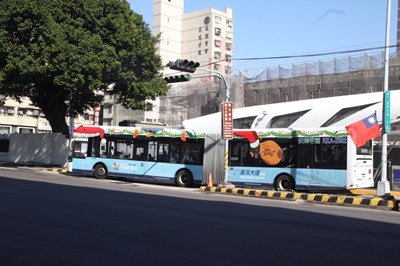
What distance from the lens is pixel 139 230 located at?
30.5 ft

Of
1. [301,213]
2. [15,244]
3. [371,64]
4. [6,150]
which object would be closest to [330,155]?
[301,213]

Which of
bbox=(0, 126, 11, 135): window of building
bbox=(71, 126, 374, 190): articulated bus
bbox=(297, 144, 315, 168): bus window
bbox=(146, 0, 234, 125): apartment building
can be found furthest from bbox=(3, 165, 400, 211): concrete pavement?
bbox=(146, 0, 234, 125): apartment building

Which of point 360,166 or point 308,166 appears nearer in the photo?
point 360,166

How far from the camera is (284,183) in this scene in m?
21.1

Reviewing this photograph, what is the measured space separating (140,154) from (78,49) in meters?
8.21

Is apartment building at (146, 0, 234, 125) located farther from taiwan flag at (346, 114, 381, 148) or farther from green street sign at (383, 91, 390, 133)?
green street sign at (383, 91, 390, 133)

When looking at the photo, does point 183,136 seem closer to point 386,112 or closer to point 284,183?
point 284,183

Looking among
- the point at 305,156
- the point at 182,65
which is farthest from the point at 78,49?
the point at 305,156

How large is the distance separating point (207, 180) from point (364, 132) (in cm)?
782

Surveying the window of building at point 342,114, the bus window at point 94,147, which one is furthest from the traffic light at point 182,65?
the window of building at point 342,114

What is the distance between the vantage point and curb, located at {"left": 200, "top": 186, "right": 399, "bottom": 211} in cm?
1623

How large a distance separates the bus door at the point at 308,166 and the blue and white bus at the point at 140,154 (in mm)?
5164

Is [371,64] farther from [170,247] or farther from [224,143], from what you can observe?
[170,247]

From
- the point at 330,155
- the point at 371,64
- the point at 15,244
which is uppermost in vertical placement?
the point at 371,64
